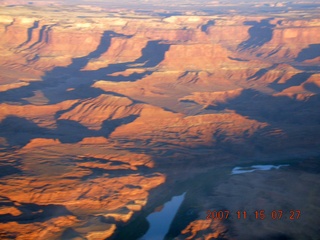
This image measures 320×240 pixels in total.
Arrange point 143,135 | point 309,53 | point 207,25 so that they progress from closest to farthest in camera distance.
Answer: point 143,135 → point 309,53 → point 207,25

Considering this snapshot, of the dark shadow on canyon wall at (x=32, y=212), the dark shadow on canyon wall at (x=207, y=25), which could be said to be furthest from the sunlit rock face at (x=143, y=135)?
the dark shadow on canyon wall at (x=207, y=25)

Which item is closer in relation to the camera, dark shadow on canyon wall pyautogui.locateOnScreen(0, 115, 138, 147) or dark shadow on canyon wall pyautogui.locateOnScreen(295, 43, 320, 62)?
dark shadow on canyon wall pyautogui.locateOnScreen(0, 115, 138, 147)

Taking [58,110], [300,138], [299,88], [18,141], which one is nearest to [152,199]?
[18,141]

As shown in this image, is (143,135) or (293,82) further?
(293,82)

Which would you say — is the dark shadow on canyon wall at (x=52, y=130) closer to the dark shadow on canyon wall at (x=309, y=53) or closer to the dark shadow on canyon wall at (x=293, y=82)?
the dark shadow on canyon wall at (x=293, y=82)

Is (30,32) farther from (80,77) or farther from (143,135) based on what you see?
(143,135)

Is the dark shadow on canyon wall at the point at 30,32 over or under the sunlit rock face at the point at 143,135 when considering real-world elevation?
over

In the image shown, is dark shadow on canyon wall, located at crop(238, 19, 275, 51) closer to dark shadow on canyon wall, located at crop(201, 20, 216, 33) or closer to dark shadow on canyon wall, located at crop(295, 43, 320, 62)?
dark shadow on canyon wall, located at crop(201, 20, 216, 33)

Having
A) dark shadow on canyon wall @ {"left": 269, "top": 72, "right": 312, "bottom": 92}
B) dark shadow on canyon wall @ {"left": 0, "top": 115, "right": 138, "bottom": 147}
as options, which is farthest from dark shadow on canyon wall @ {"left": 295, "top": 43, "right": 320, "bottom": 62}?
dark shadow on canyon wall @ {"left": 0, "top": 115, "right": 138, "bottom": 147}

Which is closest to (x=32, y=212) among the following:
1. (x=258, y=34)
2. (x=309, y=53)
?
(x=309, y=53)
